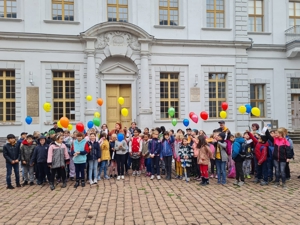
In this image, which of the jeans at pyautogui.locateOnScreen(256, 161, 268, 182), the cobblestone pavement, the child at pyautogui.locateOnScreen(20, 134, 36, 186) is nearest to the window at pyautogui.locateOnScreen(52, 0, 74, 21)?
the child at pyautogui.locateOnScreen(20, 134, 36, 186)

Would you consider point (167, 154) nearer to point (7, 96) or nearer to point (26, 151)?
point (26, 151)

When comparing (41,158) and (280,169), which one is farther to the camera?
(41,158)

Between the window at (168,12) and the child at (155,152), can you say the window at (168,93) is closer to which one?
the window at (168,12)

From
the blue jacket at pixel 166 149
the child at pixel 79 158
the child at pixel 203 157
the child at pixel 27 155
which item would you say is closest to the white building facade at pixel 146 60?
the blue jacket at pixel 166 149

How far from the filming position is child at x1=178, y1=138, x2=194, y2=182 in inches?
374

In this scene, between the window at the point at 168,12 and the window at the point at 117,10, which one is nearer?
the window at the point at 117,10

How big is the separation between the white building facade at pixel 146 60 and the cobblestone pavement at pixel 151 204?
8.99 metres

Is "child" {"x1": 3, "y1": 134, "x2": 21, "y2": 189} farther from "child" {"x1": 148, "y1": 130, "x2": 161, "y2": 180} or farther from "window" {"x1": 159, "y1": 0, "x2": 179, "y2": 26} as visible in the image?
"window" {"x1": 159, "y1": 0, "x2": 179, "y2": 26}

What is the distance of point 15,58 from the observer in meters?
16.9

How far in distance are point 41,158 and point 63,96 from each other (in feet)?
30.1

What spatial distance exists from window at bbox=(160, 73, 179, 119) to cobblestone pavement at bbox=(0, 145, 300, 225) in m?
9.70

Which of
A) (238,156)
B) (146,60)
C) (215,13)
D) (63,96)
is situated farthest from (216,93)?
(238,156)

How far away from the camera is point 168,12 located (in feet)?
62.0

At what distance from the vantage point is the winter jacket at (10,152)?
8820mm
